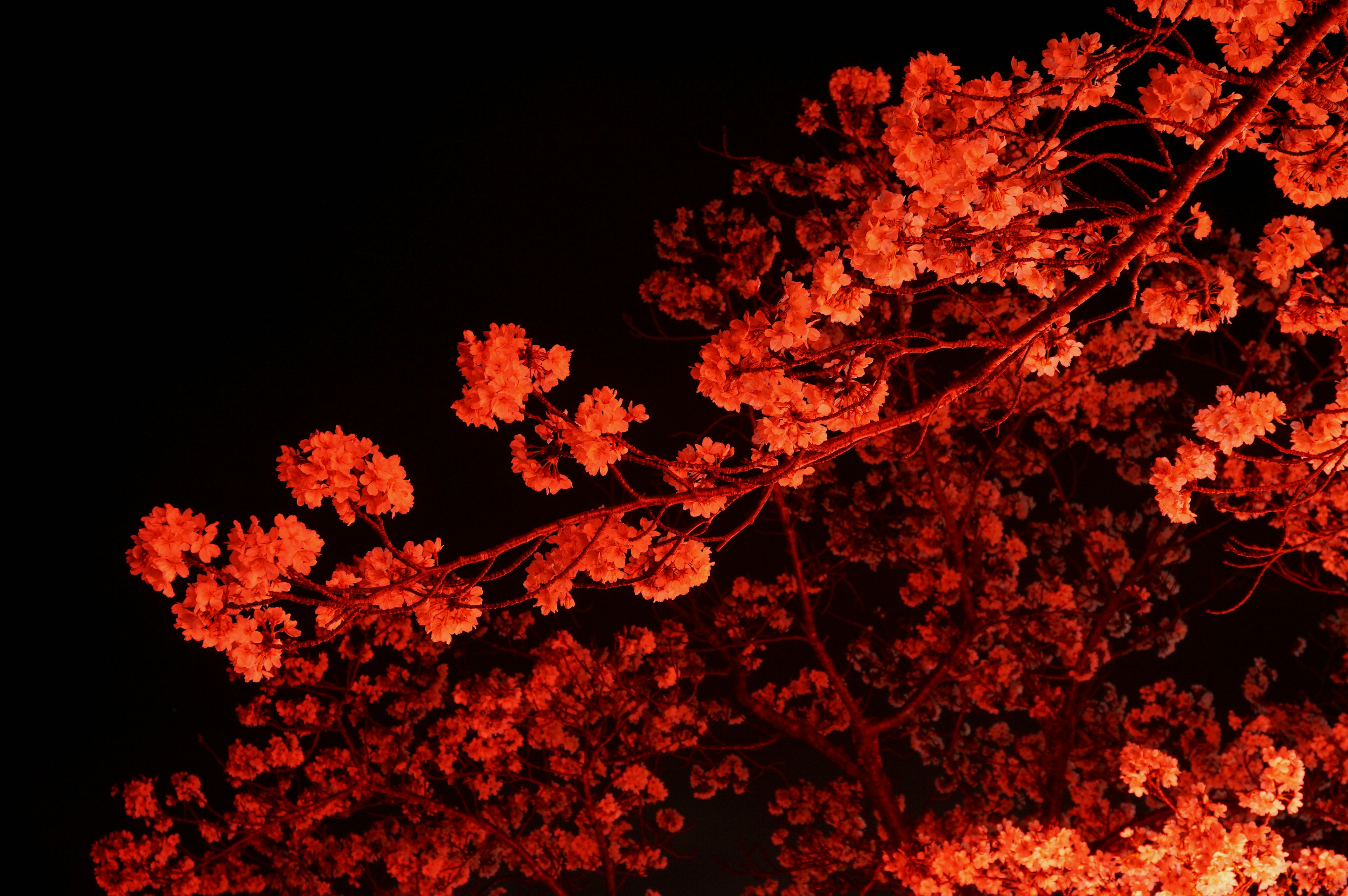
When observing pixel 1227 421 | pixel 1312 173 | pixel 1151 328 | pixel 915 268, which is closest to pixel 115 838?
pixel 915 268

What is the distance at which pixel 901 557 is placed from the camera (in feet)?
24.1

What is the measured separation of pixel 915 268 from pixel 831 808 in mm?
6642

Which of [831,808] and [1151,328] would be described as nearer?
[1151,328]

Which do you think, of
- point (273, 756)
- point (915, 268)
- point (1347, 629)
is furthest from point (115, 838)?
point (1347, 629)

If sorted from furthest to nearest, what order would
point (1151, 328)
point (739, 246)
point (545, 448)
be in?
point (1151, 328)
point (739, 246)
point (545, 448)

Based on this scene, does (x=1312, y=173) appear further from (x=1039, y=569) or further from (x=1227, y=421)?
(x=1039, y=569)

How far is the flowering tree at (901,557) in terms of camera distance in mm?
2473

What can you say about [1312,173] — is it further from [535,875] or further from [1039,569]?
[535,875]

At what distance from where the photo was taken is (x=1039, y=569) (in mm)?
7664

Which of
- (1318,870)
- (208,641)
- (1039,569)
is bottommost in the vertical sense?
(1318,870)

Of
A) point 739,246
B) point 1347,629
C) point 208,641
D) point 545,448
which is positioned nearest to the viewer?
point 208,641

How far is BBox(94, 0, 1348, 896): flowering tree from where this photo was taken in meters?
2.47

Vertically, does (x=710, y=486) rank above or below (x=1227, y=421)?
above

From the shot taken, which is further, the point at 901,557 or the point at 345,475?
the point at 901,557
